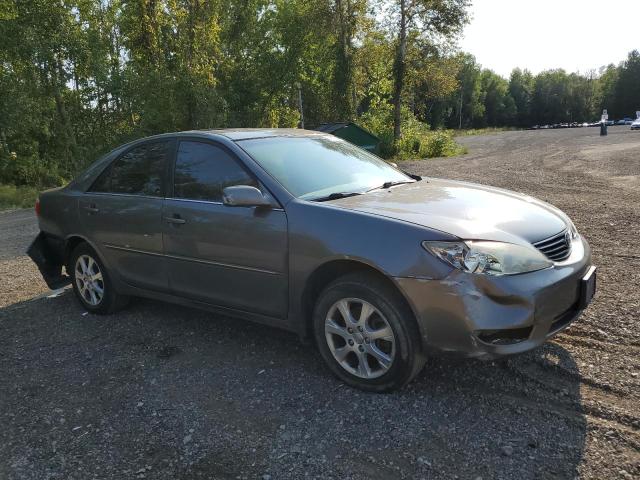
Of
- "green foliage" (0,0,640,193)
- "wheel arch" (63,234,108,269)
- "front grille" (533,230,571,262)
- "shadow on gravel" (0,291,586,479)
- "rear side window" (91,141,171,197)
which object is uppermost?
"green foliage" (0,0,640,193)

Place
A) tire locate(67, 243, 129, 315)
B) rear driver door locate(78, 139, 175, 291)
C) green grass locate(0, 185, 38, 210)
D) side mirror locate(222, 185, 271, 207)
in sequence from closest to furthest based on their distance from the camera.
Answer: side mirror locate(222, 185, 271, 207), rear driver door locate(78, 139, 175, 291), tire locate(67, 243, 129, 315), green grass locate(0, 185, 38, 210)

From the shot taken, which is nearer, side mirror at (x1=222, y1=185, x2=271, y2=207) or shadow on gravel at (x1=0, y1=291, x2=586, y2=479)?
shadow on gravel at (x1=0, y1=291, x2=586, y2=479)

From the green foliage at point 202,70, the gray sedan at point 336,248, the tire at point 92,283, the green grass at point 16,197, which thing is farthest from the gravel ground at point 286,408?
the green foliage at point 202,70

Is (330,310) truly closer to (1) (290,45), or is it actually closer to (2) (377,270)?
(2) (377,270)

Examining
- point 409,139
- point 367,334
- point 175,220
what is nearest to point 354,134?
point 409,139

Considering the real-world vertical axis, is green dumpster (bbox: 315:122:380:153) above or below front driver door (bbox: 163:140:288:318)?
above

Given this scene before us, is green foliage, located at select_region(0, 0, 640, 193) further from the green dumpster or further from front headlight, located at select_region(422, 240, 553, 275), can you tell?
front headlight, located at select_region(422, 240, 553, 275)

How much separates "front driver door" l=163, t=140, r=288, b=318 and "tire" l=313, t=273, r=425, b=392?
39 cm

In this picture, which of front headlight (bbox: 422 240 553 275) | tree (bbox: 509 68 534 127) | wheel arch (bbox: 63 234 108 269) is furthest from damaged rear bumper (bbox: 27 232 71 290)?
tree (bbox: 509 68 534 127)

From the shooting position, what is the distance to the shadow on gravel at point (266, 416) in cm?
267

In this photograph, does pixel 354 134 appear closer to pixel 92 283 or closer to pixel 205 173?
pixel 92 283

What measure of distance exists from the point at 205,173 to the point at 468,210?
2.03 m

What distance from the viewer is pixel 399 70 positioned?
26125 millimetres

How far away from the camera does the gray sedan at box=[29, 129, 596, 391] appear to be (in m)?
2.91
